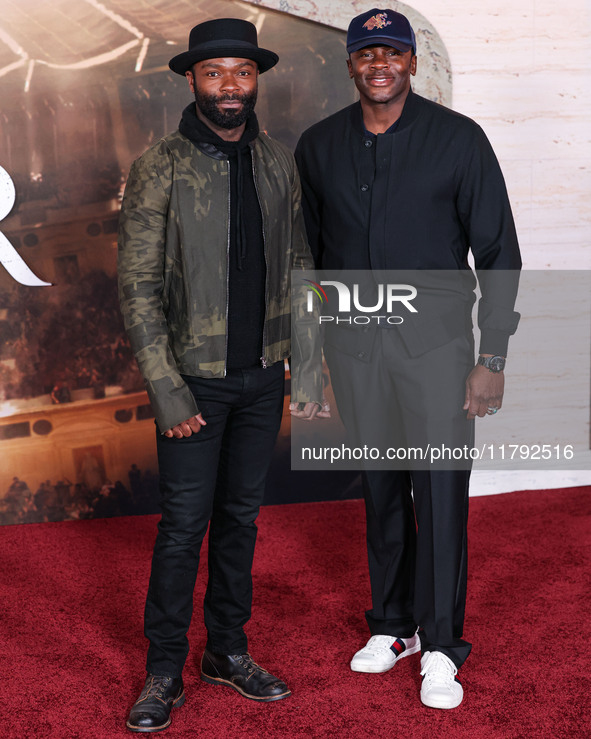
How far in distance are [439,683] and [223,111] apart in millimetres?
1598

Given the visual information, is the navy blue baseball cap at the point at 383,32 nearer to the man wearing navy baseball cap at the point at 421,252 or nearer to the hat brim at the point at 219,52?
the man wearing navy baseball cap at the point at 421,252

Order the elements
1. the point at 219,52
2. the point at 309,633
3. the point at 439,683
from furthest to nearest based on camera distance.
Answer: the point at 309,633
the point at 439,683
the point at 219,52

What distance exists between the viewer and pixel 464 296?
7.59ft

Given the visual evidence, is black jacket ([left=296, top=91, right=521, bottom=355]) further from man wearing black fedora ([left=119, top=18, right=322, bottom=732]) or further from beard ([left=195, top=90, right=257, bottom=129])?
beard ([left=195, top=90, right=257, bottom=129])

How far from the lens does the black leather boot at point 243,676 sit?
88.4 inches

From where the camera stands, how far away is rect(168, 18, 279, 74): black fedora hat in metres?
2.00

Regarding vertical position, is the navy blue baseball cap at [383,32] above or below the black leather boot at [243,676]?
above

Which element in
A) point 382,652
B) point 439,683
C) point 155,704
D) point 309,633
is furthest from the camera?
point 309,633

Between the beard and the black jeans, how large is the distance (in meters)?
0.62

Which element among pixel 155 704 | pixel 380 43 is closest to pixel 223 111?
pixel 380 43

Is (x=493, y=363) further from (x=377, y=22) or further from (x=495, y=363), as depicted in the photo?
(x=377, y=22)

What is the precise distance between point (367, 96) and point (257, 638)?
5.46ft

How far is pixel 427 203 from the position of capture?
7.39 feet

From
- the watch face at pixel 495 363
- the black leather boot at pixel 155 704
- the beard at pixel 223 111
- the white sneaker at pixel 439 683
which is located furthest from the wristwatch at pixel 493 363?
the black leather boot at pixel 155 704
